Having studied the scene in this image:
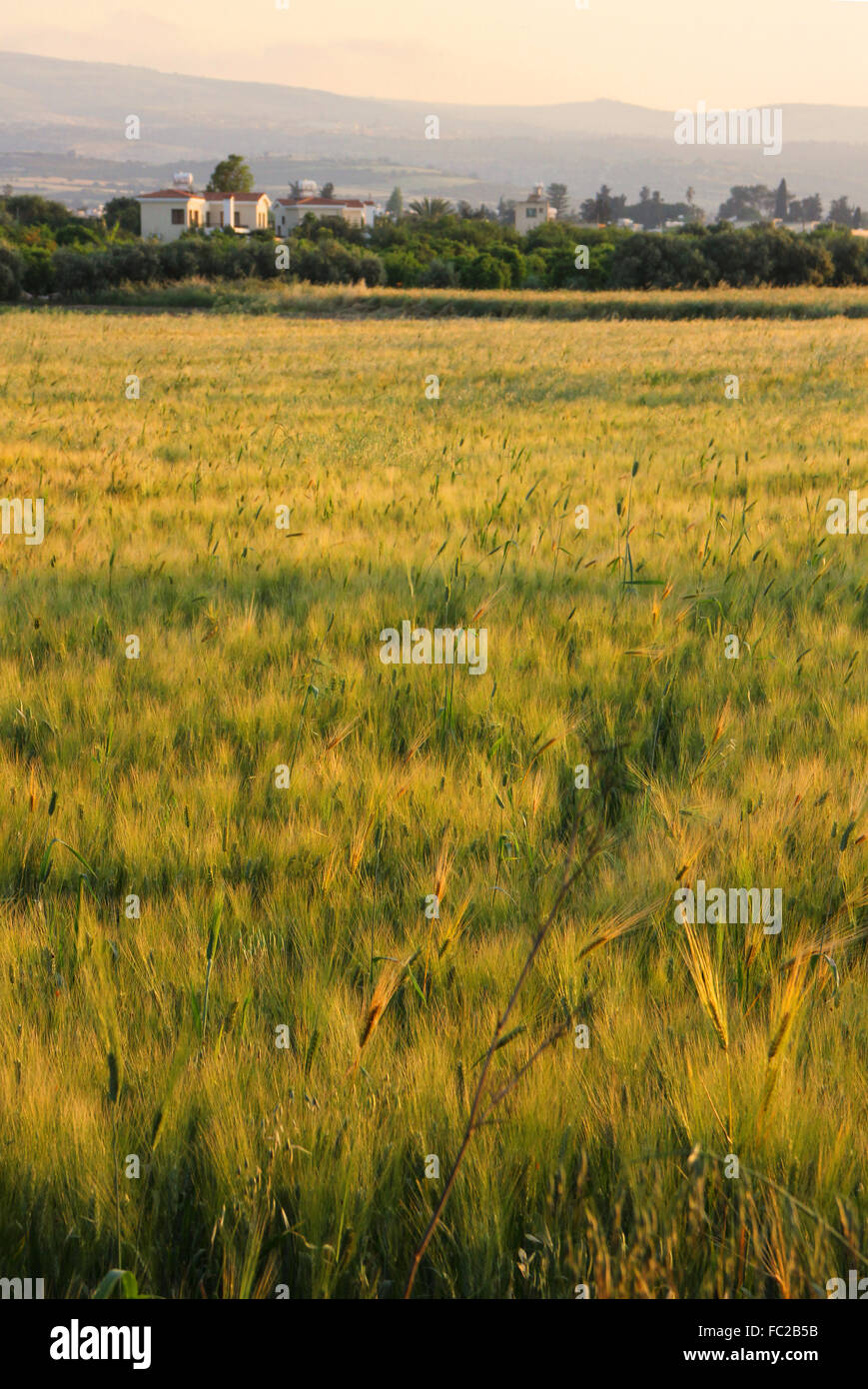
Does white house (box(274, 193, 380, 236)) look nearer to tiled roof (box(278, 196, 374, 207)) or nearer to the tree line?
tiled roof (box(278, 196, 374, 207))

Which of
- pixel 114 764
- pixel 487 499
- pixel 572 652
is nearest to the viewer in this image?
pixel 114 764

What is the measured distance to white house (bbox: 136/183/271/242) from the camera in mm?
97688

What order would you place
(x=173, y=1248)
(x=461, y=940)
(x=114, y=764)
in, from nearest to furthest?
(x=173, y=1248)
(x=461, y=940)
(x=114, y=764)

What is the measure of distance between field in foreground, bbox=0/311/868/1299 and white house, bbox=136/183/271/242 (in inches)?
3965

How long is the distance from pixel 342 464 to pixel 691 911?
8239 mm

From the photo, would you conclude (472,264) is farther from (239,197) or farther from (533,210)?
(533,210)

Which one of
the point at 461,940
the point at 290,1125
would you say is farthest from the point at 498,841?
the point at 290,1125

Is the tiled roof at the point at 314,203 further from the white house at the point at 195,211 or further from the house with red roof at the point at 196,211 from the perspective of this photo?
the white house at the point at 195,211

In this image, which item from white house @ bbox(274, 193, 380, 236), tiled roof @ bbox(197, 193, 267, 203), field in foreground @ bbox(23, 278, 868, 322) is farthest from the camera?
white house @ bbox(274, 193, 380, 236)

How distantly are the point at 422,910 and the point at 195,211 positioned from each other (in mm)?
111432

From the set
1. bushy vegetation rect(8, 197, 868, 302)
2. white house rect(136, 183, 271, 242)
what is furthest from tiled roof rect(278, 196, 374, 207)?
bushy vegetation rect(8, 197, 868, 302)

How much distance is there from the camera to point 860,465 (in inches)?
381

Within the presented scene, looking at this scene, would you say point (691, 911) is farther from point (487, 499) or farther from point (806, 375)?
point (806, 375)

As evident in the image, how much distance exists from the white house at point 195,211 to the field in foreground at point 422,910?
101 m
